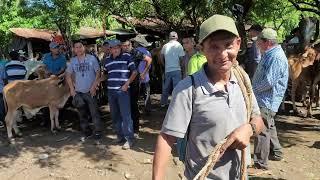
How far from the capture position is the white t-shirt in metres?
10.5

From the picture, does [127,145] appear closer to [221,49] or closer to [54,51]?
[54,51]

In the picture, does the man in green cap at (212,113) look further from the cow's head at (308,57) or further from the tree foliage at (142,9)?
the cow's head at (308,57)

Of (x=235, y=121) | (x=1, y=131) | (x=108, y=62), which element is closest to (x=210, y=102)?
(x=235, y=121)

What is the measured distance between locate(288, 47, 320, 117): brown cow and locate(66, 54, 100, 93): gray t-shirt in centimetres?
486

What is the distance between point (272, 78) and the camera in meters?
6.31

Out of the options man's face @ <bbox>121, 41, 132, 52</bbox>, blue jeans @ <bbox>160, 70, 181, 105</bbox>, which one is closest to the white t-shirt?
blue jeans @ <bbox>160, 70, 181, 105</bbox>

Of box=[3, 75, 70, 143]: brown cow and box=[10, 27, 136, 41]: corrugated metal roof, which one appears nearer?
box=[3, 75, 70, 143]: brown cow

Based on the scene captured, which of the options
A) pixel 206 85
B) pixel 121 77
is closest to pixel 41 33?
pixel 121 77

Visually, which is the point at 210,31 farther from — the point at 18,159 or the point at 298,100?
the point at 298,100

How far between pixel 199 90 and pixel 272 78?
13.0 feet

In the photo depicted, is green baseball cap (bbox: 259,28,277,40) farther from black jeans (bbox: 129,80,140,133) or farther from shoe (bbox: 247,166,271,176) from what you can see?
black jeans (bbox: 129,80,140,133)

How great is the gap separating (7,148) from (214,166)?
740cm

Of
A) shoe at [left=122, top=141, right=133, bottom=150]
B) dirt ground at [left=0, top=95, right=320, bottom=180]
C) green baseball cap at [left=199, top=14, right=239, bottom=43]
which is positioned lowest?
dirt ground at [left=0, top=95, right=320, bottom=180]

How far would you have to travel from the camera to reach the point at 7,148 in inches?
363
